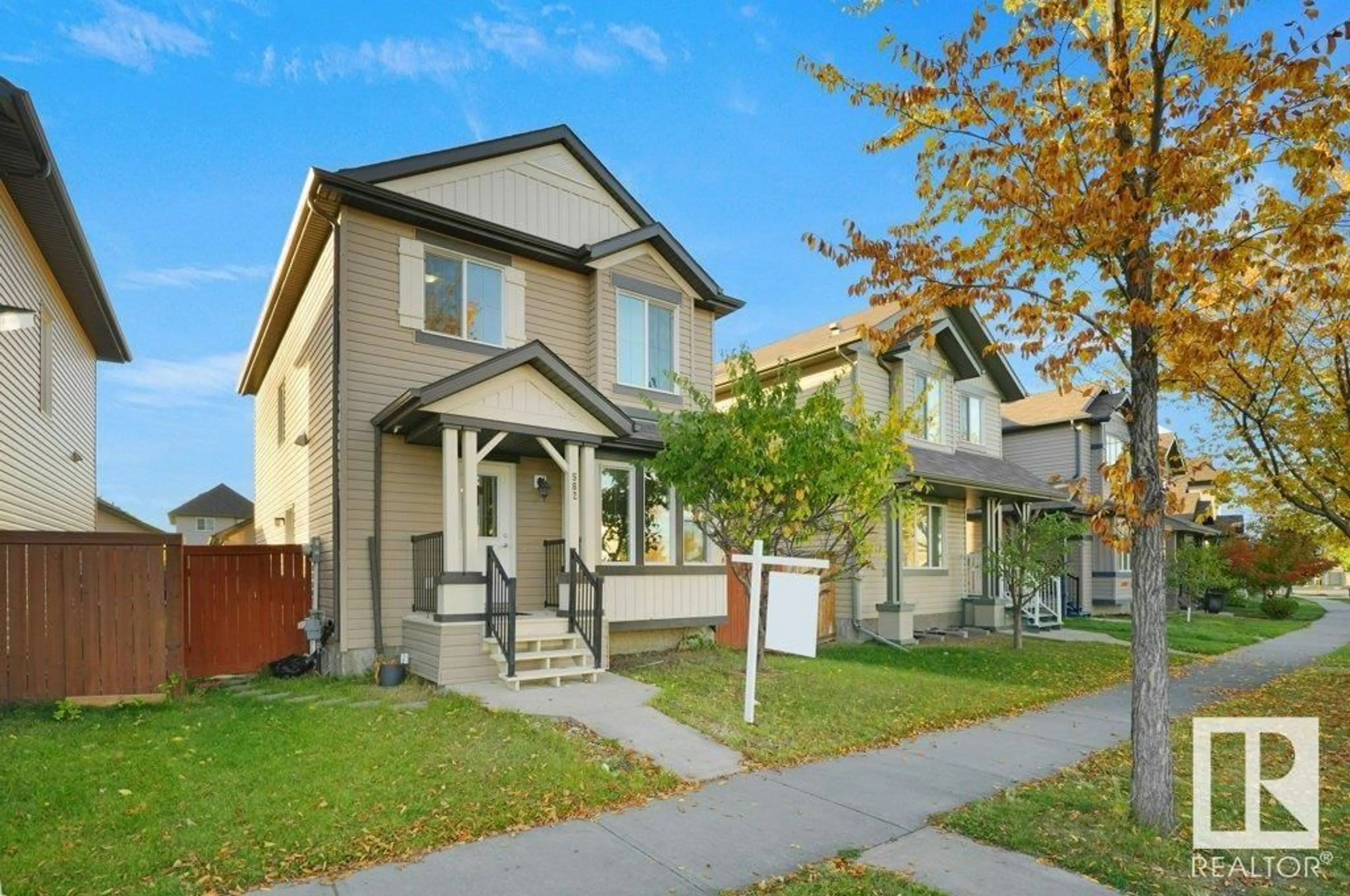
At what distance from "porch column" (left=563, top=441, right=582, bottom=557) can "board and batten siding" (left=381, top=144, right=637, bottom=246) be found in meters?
3.84

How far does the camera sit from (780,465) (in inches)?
332

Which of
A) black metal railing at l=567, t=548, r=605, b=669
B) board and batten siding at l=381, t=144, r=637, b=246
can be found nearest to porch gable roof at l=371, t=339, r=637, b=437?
black metal railing at l=567, t=548, r=605, b=669

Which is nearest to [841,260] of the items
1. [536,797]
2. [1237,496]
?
[536,797]

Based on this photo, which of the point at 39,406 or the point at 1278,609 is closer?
the point at 39,406

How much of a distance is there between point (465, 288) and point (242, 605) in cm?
540

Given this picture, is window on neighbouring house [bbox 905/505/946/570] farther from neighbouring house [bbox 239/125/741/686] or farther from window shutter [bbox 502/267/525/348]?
window shutter [bbox 502/267/525/348]

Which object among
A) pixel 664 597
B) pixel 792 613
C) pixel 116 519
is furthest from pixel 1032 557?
pixel 116 519

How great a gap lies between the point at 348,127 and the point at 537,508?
953 centimetres

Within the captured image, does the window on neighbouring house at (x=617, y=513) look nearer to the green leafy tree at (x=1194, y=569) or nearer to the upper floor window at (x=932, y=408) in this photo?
the upper floor window at (x=932, y=408)

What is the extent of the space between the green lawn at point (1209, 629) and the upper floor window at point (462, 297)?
12.5 metres

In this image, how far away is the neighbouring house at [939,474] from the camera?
50.7 feet

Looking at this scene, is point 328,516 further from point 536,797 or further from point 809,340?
point 809,340

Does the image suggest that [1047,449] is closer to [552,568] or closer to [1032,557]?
[1032,557]

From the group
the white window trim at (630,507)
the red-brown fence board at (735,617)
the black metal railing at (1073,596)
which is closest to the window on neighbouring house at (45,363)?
the white window trim at (630,507)
